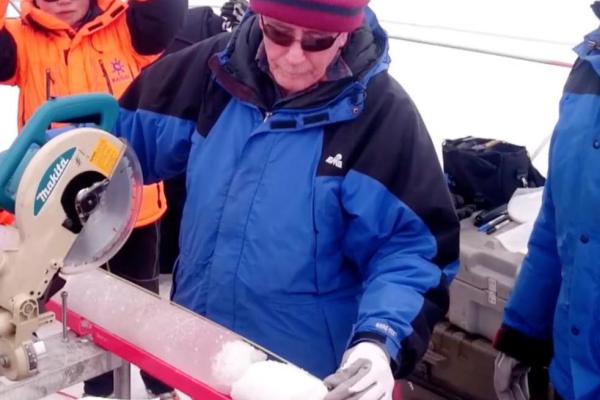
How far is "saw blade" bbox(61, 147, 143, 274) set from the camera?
1.26m

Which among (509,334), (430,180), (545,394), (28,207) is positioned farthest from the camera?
(545,394)

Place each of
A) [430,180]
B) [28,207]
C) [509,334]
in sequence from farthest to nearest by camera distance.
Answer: [509,334] → [430,180] → [28,207]

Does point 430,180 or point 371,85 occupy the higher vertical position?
point 371,85

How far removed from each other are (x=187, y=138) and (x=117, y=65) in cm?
86

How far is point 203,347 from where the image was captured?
1.35m

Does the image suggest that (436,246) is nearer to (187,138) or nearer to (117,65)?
(187,138)

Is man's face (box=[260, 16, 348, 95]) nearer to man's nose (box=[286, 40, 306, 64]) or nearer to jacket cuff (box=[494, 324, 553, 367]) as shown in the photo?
man's nose (box=[286, 40, 306, 64])

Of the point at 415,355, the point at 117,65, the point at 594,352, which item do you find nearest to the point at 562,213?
the point at 594,352

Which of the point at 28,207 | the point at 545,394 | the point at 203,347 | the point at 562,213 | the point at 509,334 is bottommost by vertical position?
the point at 545,394

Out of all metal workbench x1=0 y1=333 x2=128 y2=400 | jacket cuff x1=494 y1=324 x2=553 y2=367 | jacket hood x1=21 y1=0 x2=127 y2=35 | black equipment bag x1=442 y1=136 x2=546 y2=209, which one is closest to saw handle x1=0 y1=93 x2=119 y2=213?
metal workbench x1=0 y1=333 x2=128 y2=400

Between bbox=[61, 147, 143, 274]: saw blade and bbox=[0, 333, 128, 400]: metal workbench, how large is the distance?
0.54 ft

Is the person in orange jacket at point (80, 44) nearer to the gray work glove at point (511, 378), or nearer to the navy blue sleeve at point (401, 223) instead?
the gray work glove at point (511, 378)

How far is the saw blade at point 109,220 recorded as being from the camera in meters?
1.26

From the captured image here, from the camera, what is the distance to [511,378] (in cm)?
186
